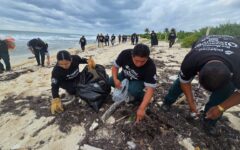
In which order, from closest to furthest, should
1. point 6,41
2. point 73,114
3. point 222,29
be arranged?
point 73,114, point 6,41, point 222,29

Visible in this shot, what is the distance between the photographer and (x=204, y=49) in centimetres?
242

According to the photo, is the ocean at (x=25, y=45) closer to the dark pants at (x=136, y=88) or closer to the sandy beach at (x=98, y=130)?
the sandy beach at (x=98, y=130)

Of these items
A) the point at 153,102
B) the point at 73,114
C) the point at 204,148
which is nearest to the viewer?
the point at 204,148

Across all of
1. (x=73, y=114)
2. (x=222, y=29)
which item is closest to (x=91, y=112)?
(x=73, y=114)

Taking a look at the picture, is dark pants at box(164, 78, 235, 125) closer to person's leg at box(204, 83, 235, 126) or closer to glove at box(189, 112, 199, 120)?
person's leg at box(204, 83, 235, 126)

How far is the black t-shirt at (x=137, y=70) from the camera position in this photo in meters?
3.11

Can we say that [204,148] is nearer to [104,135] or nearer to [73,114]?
[104,135]

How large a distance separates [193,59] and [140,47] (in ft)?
2.34

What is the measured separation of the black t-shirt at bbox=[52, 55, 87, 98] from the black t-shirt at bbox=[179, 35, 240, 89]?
81.0 inches

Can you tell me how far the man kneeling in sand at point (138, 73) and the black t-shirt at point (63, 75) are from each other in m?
0.73

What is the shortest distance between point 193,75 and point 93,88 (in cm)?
165

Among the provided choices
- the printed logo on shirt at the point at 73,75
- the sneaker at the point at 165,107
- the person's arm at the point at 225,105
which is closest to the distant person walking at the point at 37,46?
the printed logo on shirt at the point at 73,75

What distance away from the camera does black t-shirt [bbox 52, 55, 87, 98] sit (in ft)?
11.9

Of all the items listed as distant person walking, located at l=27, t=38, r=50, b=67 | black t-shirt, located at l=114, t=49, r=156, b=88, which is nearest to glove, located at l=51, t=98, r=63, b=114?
black t-shirt, located at l=114, t=49, r=156, b=88
